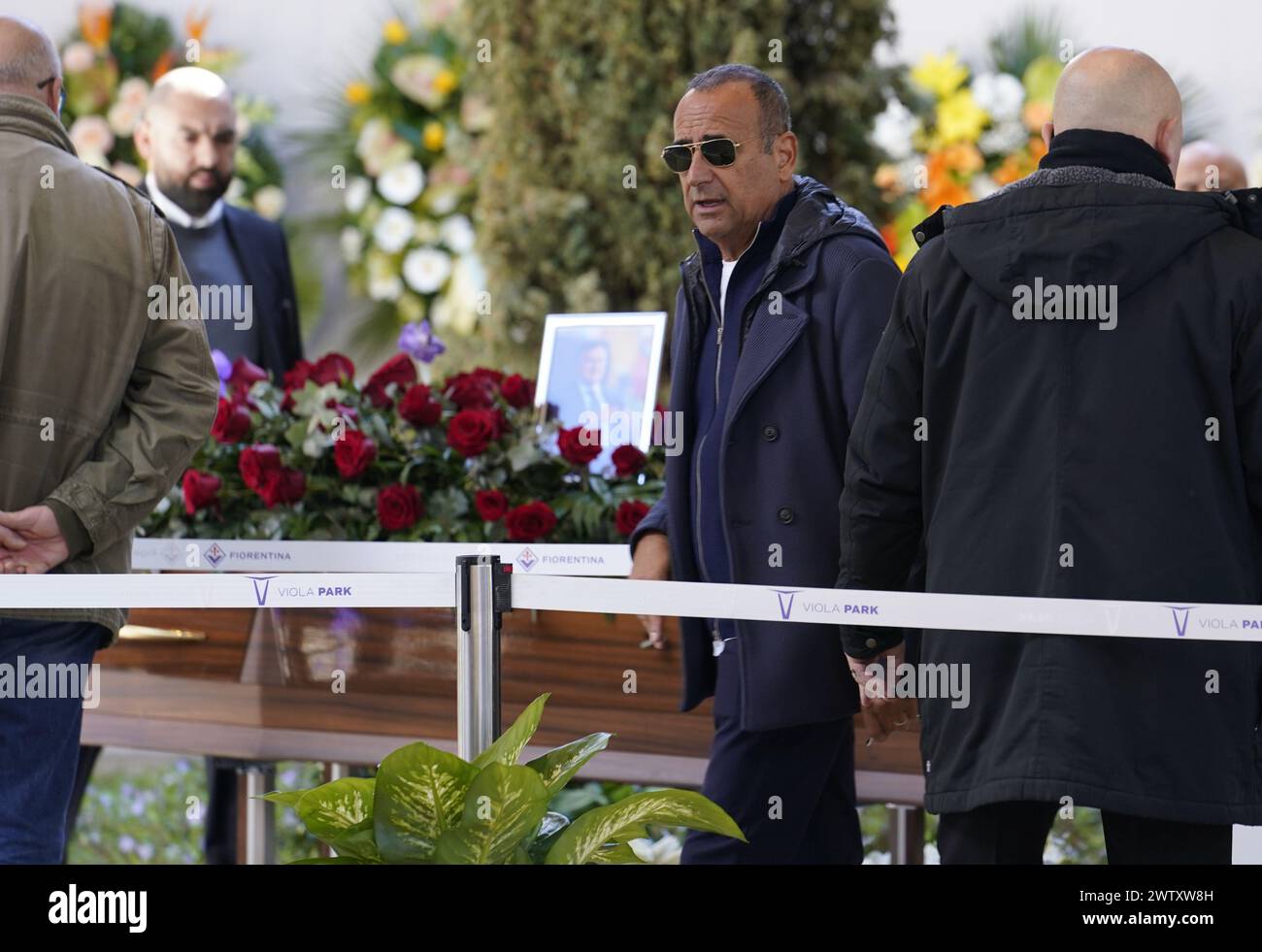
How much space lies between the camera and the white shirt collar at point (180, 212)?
5863 millimetres

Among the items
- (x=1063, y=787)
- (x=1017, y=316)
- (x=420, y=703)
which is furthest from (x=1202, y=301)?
(x=420, y=703)

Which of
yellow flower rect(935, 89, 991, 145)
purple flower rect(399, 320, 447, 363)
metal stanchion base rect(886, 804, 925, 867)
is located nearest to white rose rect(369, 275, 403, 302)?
yellow flower rect(935, 89, 991, 145)

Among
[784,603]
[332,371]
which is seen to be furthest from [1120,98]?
[332,371]

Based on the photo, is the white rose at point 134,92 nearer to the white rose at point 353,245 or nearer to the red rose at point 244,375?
the white rose at point 353,245

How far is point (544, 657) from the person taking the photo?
153 inches

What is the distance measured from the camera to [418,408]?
432 centimetres

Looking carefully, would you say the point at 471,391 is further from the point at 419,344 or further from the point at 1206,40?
A: the point at 1206,40

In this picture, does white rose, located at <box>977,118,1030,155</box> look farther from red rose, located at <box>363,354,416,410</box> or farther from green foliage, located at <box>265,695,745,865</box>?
green foliage, located at <box>265,695,745,865</box>

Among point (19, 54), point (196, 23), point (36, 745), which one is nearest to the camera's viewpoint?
point (36, 745)

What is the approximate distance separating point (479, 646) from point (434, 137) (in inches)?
256

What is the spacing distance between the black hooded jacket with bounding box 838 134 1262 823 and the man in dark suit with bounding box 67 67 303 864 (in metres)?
3.37

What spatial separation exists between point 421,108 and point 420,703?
17.9ft

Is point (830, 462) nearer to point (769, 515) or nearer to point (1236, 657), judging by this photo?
point (769, 515)

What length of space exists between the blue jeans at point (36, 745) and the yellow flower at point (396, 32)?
6252mm
